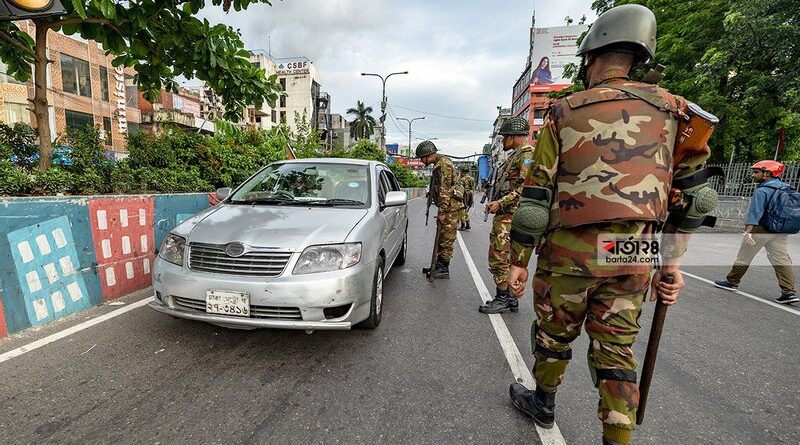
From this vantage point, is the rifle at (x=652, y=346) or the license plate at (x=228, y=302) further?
the license plate at (x=228, y=302)

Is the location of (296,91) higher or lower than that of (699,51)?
higher

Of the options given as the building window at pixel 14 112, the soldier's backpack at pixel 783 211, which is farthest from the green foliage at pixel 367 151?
the soldier's backpack at pixel 783 211

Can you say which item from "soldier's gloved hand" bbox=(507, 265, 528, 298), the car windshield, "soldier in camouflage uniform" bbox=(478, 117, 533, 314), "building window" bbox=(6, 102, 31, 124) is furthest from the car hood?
"building window" bbox=(6, 102, 31, 124)

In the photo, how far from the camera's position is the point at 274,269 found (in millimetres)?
2453

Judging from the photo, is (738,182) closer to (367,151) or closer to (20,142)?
(20,142)

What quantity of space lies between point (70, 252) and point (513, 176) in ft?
14.2

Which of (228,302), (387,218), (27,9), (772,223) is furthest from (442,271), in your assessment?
(27,9)

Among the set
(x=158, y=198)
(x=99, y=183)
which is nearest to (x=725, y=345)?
(x=158, y=198)

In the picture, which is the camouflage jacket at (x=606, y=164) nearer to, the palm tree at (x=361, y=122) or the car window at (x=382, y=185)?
the car window at (x=382, y=185)

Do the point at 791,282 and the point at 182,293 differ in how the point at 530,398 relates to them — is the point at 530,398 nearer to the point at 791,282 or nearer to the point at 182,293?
the point at 182,293

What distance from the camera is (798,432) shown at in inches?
79.6

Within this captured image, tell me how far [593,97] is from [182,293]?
2.81 meters

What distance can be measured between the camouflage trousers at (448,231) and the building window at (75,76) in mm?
26569

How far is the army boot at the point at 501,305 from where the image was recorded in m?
3.74
